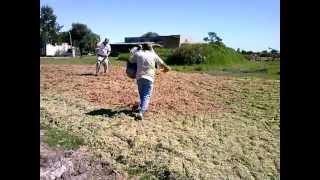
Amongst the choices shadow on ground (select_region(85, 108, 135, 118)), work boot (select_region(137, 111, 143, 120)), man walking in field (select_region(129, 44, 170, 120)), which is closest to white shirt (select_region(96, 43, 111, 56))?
shadow on ground (select_region(85, 108, 135, 118))

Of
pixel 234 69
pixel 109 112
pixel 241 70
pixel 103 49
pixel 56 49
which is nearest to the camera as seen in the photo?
pixel 109 112

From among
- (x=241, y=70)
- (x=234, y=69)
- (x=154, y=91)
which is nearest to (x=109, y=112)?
(x=154, y=91)

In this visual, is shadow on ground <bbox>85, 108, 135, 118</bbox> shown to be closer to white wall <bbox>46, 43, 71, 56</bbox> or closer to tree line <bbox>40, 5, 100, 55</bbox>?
white wall <bbox>46, 43, 71, 56</bbox>

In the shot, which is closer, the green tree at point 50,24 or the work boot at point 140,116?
the work boot at point 140,116

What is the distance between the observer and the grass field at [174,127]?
22.6 ft

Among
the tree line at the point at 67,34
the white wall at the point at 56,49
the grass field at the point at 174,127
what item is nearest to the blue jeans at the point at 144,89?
the grass field at the point at 174,127

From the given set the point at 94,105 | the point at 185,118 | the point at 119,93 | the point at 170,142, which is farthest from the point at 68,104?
the point at 170,142

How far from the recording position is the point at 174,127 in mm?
8562

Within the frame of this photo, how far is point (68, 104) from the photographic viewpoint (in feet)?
32.8

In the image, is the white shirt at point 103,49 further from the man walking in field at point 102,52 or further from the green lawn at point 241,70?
the green lawn at point 241,70

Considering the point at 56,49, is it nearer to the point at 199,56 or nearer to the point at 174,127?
the point at 199,56

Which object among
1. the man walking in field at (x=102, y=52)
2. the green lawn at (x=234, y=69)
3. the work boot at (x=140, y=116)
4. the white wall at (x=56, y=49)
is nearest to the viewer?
the work boot at (x=140, y=116)

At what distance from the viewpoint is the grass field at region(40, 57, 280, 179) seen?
22.6ft
